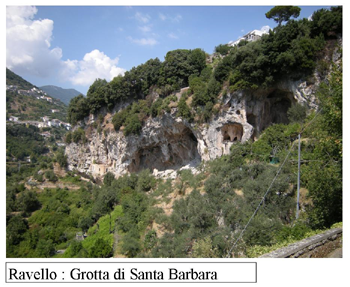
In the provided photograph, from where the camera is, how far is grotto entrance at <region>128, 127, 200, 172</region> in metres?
24.4

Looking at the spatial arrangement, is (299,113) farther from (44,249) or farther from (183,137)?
(44,249)

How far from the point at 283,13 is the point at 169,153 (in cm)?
1889

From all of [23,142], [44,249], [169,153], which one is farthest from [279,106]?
[23,142]

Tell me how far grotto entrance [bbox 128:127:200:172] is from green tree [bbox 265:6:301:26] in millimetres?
15076

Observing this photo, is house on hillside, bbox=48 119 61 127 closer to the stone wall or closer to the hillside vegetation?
the hillside vegetation

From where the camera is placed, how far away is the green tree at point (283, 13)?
23389 mm

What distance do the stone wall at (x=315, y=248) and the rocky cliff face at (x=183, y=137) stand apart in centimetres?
1202

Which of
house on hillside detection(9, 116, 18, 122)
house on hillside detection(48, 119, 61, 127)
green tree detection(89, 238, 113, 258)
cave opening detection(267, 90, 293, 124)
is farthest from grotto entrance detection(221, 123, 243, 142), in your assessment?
house on hillside detection(48, 119, 61, 127)

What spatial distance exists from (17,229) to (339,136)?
89.1 ft

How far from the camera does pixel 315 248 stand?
5.54 m

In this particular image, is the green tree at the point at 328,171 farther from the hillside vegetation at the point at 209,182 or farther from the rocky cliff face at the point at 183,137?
the rocky cliff face at the point at 183,137

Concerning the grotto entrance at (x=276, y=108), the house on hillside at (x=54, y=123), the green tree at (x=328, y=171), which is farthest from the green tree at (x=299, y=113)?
the house on hillside at (x=54, y=123)
